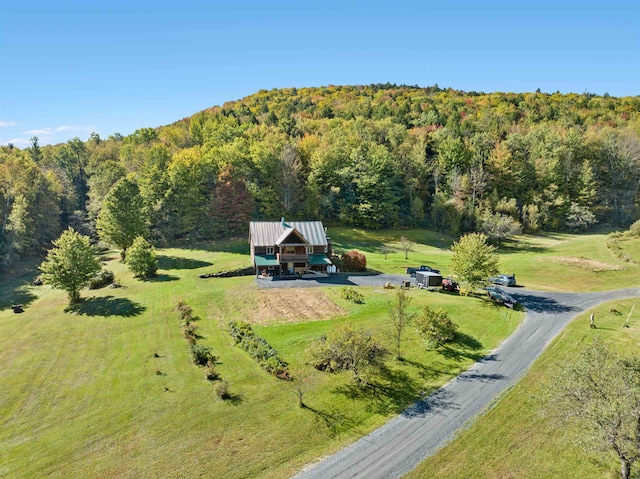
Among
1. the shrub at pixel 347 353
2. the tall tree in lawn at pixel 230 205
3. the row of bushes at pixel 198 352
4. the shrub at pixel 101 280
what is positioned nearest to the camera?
the row of bushes at pixel 198 352

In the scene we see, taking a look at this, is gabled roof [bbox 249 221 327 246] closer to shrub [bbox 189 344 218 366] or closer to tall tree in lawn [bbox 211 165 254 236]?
tall tree in lawn [bbox 211 165 254 236]

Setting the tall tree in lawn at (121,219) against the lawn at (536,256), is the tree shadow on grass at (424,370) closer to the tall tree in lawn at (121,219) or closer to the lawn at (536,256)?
the lawn at (536,256)

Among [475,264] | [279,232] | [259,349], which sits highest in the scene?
[279,232]

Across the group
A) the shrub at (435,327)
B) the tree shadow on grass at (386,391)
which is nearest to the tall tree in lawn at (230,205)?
the shrub at (435,327)

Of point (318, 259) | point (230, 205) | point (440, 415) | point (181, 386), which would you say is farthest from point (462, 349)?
point (230, 205)

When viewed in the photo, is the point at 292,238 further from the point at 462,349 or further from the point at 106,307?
the point at 462,349

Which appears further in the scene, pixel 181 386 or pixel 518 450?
pixel 181 386

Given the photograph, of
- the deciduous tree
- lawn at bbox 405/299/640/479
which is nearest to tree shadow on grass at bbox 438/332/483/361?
lawn at bbox 405/299/640/479
